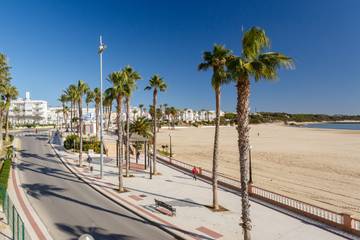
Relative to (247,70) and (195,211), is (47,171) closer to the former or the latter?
(195,211)

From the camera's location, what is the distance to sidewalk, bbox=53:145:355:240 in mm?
15298

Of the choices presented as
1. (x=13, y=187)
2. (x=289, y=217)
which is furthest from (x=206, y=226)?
(x=13, y=187)

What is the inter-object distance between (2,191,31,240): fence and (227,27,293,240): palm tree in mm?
10712

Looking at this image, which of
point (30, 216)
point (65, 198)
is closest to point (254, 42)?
point (30, 216)

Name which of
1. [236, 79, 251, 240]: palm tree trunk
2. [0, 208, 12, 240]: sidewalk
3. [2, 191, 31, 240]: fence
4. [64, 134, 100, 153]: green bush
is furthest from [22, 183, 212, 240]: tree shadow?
[64, 134, 100, 153]: green bush

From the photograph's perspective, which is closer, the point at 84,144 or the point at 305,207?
the point at 305,207

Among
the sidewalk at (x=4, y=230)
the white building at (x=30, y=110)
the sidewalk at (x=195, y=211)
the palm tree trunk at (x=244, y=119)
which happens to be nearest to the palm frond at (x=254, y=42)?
the palm tree trunk at (x=244, y=119)

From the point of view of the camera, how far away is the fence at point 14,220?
13.2m

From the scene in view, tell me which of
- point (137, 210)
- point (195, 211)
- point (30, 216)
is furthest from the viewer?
point (137, 210)

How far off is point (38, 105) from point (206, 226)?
7525 inches

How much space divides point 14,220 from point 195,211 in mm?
10813

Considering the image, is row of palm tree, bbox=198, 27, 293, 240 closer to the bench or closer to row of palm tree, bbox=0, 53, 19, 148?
the bench

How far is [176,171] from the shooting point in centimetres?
3453

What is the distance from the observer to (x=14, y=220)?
14391 millimetres
